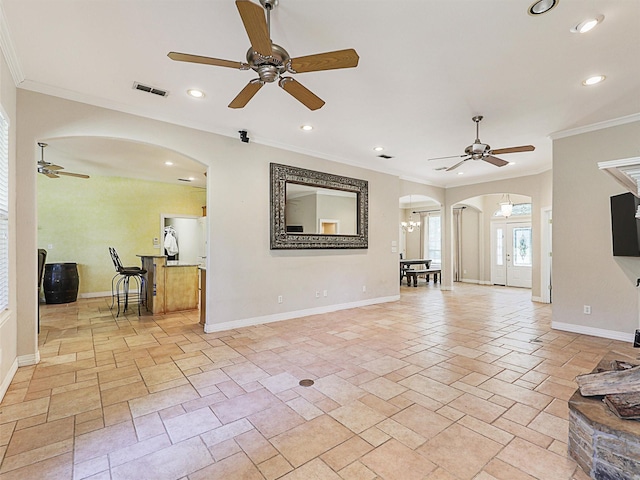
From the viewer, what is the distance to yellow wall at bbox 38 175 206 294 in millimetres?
6977

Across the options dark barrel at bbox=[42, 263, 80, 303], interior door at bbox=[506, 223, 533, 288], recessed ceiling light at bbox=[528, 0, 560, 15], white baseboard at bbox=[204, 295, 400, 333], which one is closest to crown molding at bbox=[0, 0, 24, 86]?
white baseboard at bbox=[204, 295, 400, 333]

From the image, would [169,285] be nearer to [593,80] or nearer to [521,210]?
[593,80]

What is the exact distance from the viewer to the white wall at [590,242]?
4.09 m

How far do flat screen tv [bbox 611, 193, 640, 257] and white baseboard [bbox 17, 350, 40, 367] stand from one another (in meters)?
6.77

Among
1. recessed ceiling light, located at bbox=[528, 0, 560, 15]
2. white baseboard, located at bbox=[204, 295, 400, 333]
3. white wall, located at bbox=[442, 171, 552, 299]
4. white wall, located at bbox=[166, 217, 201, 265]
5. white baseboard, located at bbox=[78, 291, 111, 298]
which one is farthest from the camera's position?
white wall, located at bbox=[166, 217, 201, 265]

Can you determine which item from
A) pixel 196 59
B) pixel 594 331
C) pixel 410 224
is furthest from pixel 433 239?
pixel 196 59

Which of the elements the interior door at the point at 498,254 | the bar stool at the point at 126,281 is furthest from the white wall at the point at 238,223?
the interior door at the point at 498,254

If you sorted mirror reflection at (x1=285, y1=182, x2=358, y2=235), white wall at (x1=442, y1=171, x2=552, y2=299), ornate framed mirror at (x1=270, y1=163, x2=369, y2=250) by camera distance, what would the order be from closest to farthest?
ornate framed mirror at (x1=270, y1=163, x2=369, y2=250) < mirror reflection at (x1=285, y1=182, x2=358, y2=235) < white wall at (x1=442, y1=171, x2=552, y2=299)

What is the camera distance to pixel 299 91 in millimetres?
2525

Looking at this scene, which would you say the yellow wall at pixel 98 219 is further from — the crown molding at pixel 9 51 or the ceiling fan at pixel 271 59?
the ceiling fan at pixel 271 59

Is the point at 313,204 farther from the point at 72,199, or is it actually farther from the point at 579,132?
the point at 72,199

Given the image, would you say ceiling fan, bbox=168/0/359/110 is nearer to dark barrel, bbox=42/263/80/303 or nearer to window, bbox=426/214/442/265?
dark barrel, bbox=42/263/80/303

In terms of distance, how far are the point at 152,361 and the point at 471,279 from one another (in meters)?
9.90

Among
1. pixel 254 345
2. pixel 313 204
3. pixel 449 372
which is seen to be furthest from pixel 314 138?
pixel 449 372
